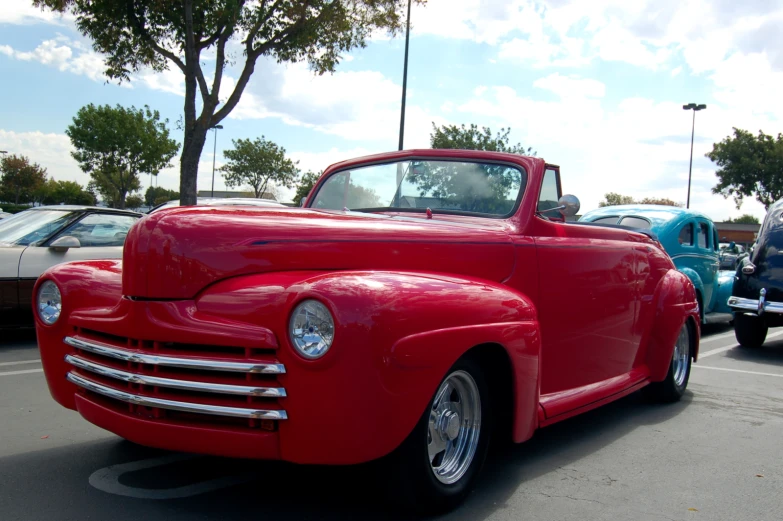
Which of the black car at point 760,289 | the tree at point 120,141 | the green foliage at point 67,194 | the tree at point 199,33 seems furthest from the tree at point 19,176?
the black car at point 760,289

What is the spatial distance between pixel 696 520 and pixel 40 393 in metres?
4.43

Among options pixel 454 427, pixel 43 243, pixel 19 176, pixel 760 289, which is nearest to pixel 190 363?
pixel 454 427

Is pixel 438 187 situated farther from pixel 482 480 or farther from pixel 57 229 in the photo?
pixel 57 229

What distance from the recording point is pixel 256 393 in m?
2.57

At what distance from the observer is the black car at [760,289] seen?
28.7 feet

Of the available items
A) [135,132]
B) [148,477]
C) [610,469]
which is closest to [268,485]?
[148,477]

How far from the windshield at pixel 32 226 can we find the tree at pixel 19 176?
58506 millimetres

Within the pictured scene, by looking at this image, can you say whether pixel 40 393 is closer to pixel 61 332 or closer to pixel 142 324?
pixel 61 332

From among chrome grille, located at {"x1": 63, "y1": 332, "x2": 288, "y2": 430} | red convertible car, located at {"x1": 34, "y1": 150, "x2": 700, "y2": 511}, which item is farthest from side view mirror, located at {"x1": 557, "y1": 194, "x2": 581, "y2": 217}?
chrome grille, located at {"x1": 63, "y1": 332, "x2": 288, "y2": 430}

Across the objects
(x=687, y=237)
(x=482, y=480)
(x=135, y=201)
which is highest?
(x=135, y=201)

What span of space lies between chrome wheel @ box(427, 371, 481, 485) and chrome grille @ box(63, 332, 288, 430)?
762mm

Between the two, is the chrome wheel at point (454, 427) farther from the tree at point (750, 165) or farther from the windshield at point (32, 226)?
the tree at point (750, 165)

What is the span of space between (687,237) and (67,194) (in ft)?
264

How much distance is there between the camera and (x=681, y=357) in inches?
223
